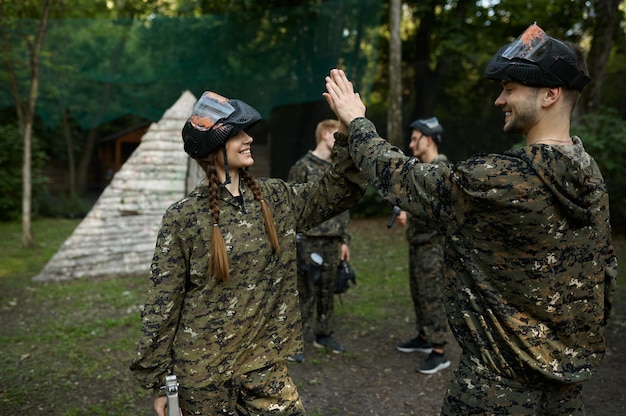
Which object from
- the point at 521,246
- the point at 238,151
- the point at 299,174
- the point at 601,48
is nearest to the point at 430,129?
the point at 299,174

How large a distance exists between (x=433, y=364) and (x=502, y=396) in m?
3.18

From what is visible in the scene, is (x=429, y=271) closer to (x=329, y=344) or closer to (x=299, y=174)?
(x=329, y=344)

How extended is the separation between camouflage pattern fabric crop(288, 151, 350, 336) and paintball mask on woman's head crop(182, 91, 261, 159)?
2.65 m

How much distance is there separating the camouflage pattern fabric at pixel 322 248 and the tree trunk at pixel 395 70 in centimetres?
629

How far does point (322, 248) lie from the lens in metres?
5.36

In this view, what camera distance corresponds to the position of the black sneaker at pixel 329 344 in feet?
18.2

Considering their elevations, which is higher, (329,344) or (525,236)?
(525,236)

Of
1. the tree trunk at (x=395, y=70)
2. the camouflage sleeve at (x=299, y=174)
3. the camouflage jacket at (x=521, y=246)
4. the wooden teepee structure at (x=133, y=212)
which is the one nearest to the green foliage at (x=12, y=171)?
the wooden teepee structure at (x=133, y=212)

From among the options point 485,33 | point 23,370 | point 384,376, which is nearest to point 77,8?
point 485,33

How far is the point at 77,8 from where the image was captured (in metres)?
16.4

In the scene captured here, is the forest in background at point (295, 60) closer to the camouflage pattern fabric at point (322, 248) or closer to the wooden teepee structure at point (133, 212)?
the wooden teepee structure at point (133, 212)

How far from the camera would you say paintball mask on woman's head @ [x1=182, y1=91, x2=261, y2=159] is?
2.50m

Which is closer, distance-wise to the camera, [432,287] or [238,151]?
[238,151]

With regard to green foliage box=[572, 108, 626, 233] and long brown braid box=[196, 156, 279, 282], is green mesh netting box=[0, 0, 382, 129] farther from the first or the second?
long brown braid box=[196, 156, 279, 282]
